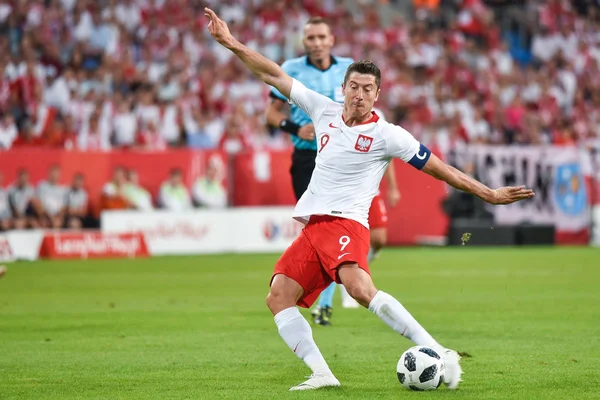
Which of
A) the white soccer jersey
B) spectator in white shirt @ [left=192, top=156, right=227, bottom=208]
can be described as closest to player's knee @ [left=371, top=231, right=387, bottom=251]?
the white soccer jersey

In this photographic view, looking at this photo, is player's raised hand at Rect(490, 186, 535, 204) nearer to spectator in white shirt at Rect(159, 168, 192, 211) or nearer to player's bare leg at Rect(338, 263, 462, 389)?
player's bare leg at Rect(338, 263, 462, 389)

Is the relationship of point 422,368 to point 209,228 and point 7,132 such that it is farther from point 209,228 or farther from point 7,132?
point 7,132

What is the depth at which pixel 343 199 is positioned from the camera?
24.9 ft

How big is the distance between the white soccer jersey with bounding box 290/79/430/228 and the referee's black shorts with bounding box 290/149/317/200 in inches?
139

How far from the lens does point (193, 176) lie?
23047 millimetres

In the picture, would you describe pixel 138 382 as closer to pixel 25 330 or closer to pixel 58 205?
pixel 25 330

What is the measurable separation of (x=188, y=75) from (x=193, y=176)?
330cm

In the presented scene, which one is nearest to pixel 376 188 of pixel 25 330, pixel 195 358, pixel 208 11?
pixel 208 11

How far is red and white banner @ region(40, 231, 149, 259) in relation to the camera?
2091 centimetres

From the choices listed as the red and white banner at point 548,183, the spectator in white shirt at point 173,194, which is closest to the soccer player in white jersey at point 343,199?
the spectator in white shirt at point 173,194

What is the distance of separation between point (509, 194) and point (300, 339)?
→ 65.0 inches

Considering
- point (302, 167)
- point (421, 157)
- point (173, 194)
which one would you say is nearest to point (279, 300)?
point (421, 157)

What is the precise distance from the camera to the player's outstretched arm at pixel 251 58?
750cm

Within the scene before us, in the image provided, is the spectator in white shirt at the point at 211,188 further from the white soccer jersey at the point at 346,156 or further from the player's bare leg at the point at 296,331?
the player's bare leg at the point at 296,331
